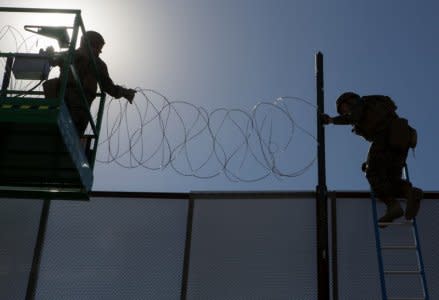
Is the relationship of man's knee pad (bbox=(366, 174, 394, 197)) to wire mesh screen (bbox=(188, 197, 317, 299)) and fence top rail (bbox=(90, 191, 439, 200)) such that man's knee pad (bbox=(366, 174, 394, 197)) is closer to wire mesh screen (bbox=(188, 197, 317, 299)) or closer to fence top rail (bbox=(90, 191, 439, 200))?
fence top rail (bbox=(90, 191, 439, 200))

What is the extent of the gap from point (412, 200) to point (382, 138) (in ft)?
3.10

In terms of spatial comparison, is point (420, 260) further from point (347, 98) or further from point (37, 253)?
point (37, 253)

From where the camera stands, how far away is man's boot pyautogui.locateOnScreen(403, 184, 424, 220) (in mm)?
7906

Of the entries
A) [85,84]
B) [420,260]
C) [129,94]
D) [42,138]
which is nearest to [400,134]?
[420,260]

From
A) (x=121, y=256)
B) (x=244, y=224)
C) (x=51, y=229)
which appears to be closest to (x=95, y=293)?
(x=121, y=256)

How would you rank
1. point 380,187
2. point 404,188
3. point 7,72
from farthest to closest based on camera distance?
point 380,187
point 404,188
point 7,72

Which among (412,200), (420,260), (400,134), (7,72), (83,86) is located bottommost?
(420,260)

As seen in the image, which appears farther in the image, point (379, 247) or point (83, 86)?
point (379, 247)

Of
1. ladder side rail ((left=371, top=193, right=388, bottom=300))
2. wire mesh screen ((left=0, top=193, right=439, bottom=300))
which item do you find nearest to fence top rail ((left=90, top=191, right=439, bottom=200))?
wire mesh screen ((left=0, top=193, right=439, bottom=300))

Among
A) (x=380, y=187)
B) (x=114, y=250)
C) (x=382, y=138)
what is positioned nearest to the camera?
(x=380, y=187)

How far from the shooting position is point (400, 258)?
27.3 feet

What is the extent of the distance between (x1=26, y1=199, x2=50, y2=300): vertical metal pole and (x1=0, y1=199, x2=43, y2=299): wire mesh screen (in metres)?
0.05

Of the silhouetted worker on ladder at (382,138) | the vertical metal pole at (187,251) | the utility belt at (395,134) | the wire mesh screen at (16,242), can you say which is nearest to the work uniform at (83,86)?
the vertical metal pole at (187,251)

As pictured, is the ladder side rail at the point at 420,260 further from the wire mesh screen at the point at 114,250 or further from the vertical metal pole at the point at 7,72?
the vertical metal pole at the point at 7,72
